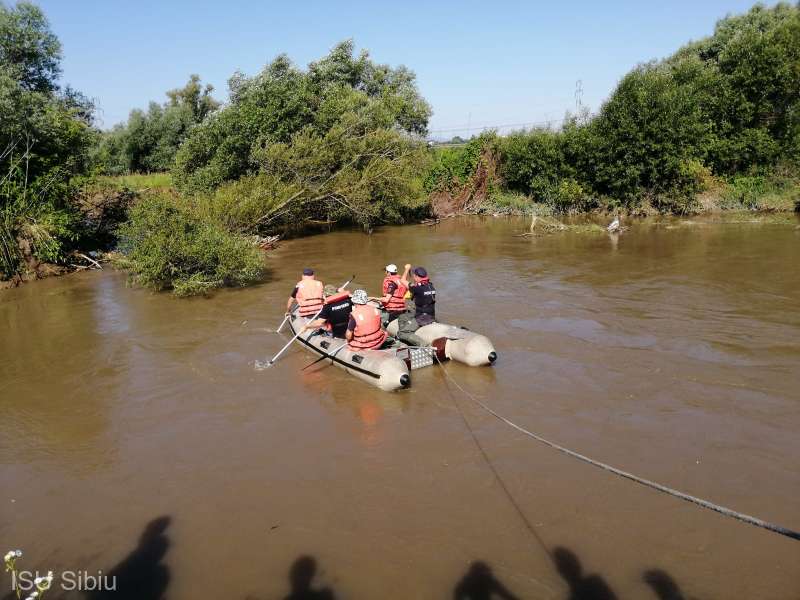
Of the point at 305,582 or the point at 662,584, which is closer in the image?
the point at 662,584

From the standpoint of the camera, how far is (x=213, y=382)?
941 centimetres

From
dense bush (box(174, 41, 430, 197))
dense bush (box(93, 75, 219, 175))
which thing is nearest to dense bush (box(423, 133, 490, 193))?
dense bush (box(174, 41, 430, 197))

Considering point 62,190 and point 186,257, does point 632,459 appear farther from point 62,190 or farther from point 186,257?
point 62,190

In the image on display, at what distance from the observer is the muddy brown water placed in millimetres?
5141

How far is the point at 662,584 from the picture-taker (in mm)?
4812

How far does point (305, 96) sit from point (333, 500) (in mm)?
19720

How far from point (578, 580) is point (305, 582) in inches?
91.6

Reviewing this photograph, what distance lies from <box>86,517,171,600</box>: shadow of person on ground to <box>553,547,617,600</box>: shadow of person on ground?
3441 millimetres

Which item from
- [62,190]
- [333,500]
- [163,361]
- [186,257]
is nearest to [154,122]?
[62,190]

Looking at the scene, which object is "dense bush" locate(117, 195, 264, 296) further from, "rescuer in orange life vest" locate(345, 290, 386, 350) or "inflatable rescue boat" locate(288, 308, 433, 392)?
"rescuer in orange life vest" locate(345, 290, 386, 350)

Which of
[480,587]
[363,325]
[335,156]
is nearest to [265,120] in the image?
[335,156]

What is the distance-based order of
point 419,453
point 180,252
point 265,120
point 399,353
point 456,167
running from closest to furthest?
point 419,453 → point 399,353 → point 180,252 → point 265,120 → point 456,167

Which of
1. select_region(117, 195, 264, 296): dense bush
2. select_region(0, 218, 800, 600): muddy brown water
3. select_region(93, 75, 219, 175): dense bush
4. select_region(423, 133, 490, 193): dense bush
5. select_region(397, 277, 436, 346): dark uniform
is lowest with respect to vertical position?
select_region(0, 218, 800, 600): muddy brown water

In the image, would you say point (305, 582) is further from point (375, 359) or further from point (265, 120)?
point (265, 120)
